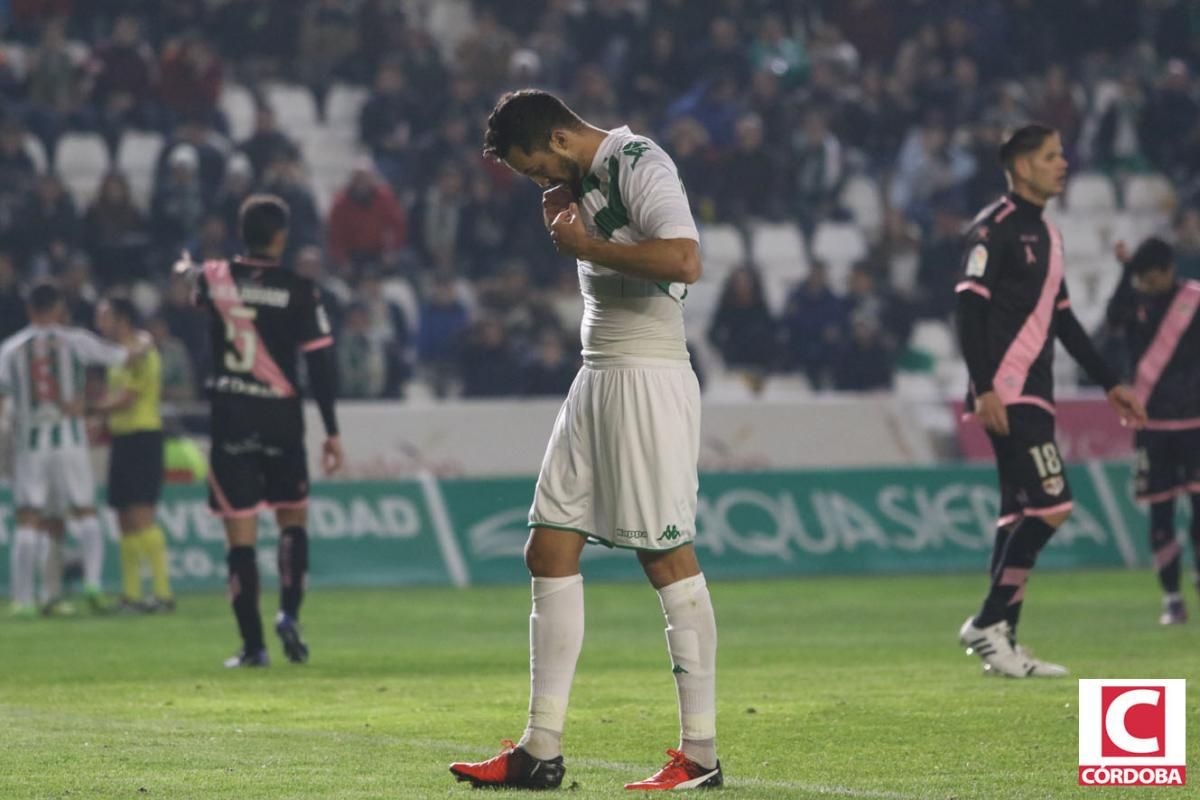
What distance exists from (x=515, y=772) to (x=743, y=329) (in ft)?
50.2

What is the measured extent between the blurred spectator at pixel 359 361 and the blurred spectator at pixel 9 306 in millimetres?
2819

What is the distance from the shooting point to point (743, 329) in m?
21.0

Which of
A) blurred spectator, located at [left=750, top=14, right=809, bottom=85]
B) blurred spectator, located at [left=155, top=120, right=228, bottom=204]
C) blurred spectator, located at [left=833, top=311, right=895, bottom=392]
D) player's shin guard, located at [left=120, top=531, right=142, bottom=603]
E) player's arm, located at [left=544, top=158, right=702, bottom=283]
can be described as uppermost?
blurred spectator, located at [left=750, top=14, right=809, bottom=85]

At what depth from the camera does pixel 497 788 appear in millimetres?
5938

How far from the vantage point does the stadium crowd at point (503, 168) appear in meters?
19.9

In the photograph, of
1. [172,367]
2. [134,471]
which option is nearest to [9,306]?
[172,367]

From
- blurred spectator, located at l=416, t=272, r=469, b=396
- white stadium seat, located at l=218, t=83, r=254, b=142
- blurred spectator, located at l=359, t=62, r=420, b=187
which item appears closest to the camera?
blurred spectator, located at l=416, t=272, r=469, b=396

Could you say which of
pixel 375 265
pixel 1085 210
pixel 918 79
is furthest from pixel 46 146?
pixel 1085 210

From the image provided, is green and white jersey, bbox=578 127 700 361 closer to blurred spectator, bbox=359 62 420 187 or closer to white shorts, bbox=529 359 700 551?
white shorts, bbox=529 359 700 551

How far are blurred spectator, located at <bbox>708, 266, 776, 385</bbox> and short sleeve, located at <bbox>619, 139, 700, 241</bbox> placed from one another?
588 inches

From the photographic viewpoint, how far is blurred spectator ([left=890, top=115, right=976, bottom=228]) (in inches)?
949

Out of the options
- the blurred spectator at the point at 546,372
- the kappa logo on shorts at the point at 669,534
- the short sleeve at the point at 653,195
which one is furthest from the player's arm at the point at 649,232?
the blurred spectator at the point at 546,372

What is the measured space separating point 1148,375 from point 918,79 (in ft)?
42.6

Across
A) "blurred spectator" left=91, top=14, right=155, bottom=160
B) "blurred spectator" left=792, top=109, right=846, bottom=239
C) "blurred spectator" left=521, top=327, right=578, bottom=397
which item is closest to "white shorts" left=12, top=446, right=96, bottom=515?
"blurred spectator" left=521, top=327, right=578, bottom=397
